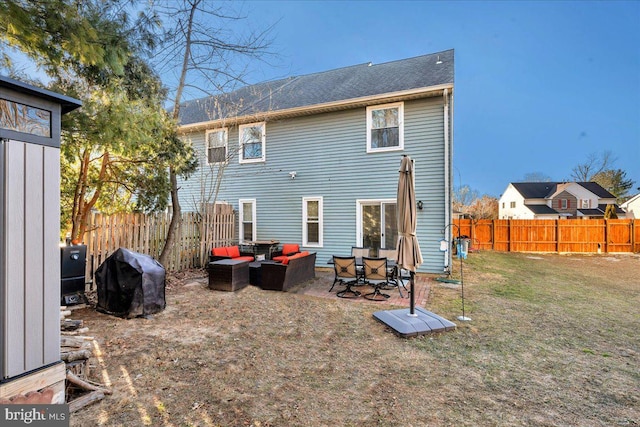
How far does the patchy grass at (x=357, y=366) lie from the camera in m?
2.65

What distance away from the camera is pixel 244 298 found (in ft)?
20.6

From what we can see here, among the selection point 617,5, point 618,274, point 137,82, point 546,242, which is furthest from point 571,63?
point 137,82

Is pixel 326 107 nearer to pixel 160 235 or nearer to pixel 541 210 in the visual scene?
pixel 160 235

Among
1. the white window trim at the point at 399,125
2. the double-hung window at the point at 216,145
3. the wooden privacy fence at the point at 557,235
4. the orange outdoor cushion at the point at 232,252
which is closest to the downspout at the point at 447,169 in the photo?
the white window trim at the point at 399,125

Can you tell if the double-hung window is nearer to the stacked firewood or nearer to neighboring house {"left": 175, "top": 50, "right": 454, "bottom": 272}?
neighboring house {"left": 175, "top": 50, "right": 454, "bottom": 272}

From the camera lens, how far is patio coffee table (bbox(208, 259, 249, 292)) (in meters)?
6.71

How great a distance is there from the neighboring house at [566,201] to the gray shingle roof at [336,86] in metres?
27.1

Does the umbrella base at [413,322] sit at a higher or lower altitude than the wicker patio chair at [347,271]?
lower

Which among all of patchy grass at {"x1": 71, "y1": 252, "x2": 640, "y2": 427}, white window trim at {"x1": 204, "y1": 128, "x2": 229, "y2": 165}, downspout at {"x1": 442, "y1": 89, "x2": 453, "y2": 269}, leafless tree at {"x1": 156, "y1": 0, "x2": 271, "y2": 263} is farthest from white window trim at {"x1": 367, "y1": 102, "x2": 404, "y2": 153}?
white window trim at {"x1": 204, "y1": 128, "x2": 229, "y2": 165}

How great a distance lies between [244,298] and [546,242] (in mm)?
16162

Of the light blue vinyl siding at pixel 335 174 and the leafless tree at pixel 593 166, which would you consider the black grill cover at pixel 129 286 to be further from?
the leafless tree at pixel 593 166

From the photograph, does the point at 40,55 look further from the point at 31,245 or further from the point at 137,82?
the point at 31,245

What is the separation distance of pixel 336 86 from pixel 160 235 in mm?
7748

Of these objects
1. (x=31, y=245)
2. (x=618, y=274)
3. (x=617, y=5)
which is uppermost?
(x=617, y=5)
